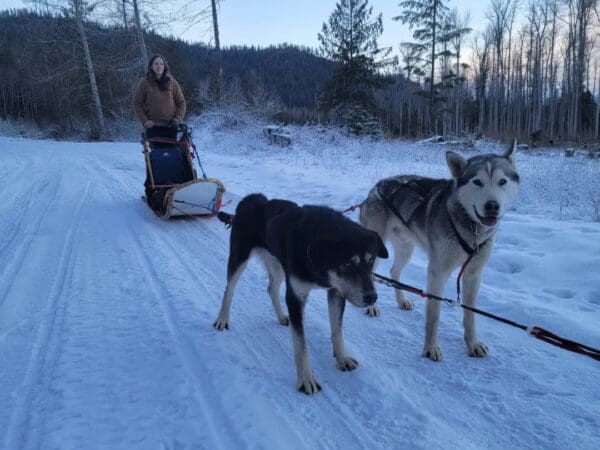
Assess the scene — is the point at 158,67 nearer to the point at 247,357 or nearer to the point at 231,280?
the point at 231,280

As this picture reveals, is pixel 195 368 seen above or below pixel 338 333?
below

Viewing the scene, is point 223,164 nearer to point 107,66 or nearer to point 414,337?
point 414,337

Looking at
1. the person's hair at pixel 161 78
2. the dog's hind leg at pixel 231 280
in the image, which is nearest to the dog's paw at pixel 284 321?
the dog's hind leg at pixel 231 280

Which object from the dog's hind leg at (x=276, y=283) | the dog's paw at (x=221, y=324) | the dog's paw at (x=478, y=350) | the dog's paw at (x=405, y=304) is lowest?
the dog's paw at (x=478, y=350)

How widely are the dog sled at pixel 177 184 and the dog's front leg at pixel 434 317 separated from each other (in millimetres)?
4171

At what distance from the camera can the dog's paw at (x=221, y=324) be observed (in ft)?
10.8

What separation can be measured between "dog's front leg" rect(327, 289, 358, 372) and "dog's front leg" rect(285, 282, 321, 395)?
276mm

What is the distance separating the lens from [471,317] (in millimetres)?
2980

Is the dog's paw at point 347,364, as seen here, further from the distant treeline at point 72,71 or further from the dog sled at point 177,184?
the distant treeline at point 72,71

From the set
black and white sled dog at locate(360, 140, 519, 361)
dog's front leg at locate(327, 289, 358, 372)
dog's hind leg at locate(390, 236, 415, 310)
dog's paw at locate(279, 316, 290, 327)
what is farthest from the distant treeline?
dog's front leg at locate(327, 289, 358, 372)

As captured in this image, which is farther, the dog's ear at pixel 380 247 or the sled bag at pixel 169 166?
the sled bag at pixel 169 166

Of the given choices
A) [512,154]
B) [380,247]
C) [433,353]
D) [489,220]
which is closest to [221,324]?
[380,247]

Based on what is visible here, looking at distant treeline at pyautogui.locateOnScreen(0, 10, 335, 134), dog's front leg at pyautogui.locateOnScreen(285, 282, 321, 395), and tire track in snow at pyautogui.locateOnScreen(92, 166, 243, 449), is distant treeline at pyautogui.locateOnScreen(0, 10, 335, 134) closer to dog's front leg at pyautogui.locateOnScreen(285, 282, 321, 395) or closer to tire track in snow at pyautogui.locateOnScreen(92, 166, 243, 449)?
tire track in snow at pyautogui.locateOnScreen(92, 166, 243, 449)

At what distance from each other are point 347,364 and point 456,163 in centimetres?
168
